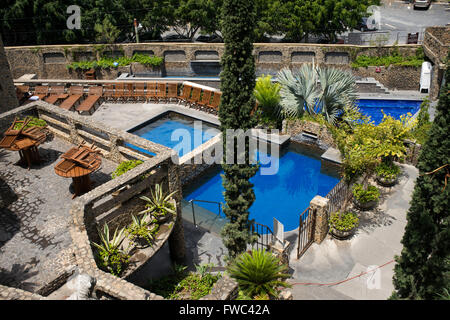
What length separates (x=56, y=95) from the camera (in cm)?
2198

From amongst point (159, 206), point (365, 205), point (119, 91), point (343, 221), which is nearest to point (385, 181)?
point (365, 205)

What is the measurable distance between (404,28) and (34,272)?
39.8 meters

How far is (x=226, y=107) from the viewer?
1004 centimetres

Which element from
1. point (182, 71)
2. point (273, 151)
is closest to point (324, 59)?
point (182, 71)

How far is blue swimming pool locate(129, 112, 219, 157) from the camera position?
18641 mm

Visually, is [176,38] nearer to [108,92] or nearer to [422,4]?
[108,92]

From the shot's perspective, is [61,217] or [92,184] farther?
[92,184]

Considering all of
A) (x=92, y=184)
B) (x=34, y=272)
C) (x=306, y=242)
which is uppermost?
(x=92, y=184)

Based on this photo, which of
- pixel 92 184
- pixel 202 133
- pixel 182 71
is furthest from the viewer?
pixel 182 71

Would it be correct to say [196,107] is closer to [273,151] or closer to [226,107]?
[273,151]

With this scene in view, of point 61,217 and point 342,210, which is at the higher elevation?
point 61,217

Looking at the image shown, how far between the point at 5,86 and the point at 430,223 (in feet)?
55.0

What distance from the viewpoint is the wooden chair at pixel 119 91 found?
22.5 m

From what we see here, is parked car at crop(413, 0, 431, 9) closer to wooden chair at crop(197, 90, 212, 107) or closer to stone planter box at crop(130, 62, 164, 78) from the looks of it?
stone planter box at crop(130, 62, 164, 78)
